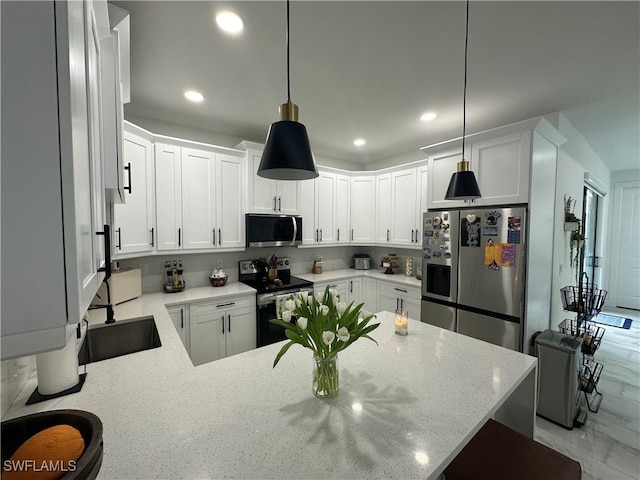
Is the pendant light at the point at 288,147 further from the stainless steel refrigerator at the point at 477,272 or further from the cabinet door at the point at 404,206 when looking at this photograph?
the cabinet door at the point at 404,206

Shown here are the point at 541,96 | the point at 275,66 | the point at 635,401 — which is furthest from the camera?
the point at 635,401

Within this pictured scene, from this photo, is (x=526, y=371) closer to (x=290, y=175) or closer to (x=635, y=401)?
(x=290, y=175)

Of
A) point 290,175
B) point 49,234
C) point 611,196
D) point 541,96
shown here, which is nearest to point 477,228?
point 541,96

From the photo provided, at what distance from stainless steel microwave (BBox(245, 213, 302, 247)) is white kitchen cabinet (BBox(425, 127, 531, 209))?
5.70 ft

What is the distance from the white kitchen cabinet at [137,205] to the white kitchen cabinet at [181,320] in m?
0.62

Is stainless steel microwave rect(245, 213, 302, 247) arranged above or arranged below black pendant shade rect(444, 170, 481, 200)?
below

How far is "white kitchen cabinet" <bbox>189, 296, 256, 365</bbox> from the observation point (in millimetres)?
2596

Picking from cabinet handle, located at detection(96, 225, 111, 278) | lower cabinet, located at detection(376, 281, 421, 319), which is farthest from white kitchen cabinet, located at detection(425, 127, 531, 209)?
cabinet handle, located at detection(96, 225, 111, 278)

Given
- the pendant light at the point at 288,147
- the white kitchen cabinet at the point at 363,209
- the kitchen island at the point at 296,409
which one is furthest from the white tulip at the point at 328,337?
the white kitchen cabinet at the point at 363,209

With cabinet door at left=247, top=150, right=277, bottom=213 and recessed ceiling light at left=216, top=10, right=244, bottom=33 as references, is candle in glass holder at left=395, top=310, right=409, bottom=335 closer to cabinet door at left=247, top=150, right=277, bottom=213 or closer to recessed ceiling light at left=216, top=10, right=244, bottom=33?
recessed ceiling light at left=216, top=10, right=244, bottom=33

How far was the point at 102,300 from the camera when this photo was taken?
2.14 meters

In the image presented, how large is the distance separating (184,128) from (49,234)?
123 inches

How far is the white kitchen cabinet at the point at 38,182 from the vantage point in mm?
383

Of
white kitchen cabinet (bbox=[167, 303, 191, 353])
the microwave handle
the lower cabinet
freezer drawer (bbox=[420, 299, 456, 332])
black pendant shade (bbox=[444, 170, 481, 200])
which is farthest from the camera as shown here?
the microwave handle
